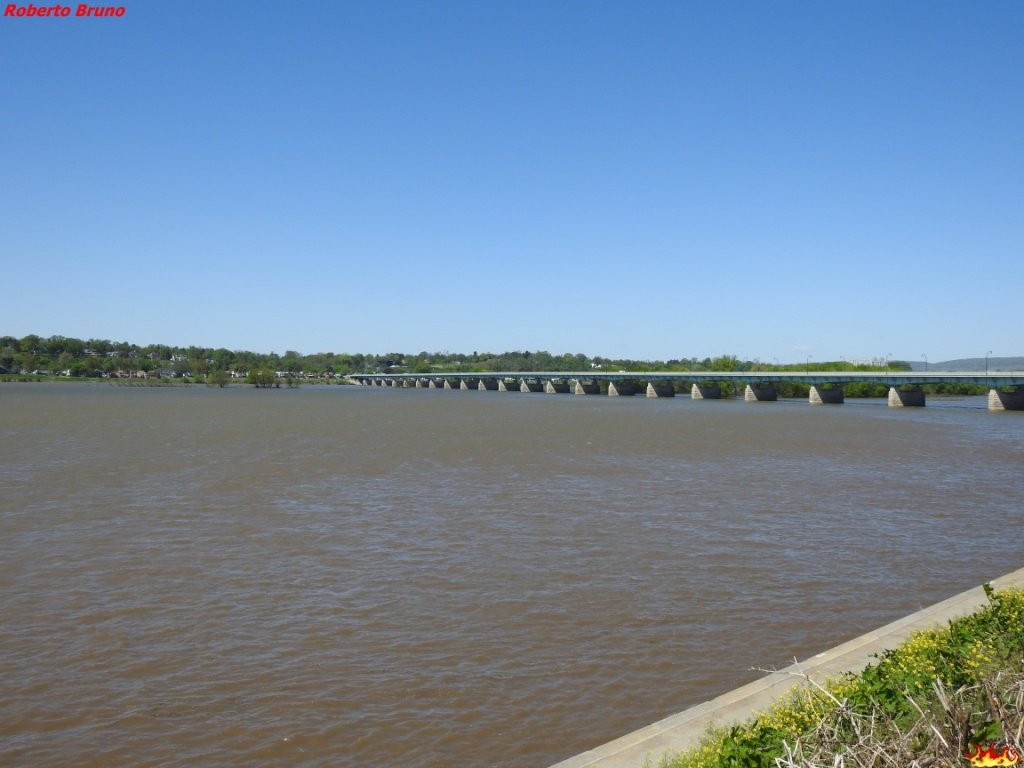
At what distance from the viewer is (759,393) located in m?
128

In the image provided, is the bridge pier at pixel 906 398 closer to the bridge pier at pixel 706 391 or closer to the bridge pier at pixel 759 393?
the bridge pier at pixel 759 393

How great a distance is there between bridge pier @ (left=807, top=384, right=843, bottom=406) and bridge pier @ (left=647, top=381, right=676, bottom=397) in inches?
1461

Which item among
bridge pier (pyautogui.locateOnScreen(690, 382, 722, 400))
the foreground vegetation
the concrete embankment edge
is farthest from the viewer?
bridge pier (pyautogui.locateOnScreen(690, 382, 722, 400))

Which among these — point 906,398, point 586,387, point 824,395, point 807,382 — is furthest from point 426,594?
point 586,387

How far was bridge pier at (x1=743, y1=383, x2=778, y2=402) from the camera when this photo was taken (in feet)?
417

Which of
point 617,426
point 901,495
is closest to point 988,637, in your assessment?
point 901,495

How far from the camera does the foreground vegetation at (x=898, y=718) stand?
233 inches

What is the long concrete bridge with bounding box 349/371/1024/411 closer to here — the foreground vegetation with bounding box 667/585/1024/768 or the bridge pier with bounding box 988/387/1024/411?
the bridge pier with bounding box 988/387/1024/411

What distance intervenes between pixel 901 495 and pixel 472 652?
21.5m

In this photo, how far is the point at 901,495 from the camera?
1123 inches

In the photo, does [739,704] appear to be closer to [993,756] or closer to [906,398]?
[993,756]

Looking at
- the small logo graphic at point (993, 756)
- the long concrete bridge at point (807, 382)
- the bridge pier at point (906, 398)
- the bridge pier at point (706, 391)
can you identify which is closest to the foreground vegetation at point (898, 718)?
the small logo graphic at point (993, 756)

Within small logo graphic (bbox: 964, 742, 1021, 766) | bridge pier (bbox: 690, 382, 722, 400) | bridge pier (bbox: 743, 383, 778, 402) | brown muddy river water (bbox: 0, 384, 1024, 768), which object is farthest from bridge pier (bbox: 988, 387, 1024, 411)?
small logo graphic (bbox: 964, 742, 1021, 766)

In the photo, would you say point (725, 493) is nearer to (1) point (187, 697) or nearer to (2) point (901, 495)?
(2) point (901, 495)
